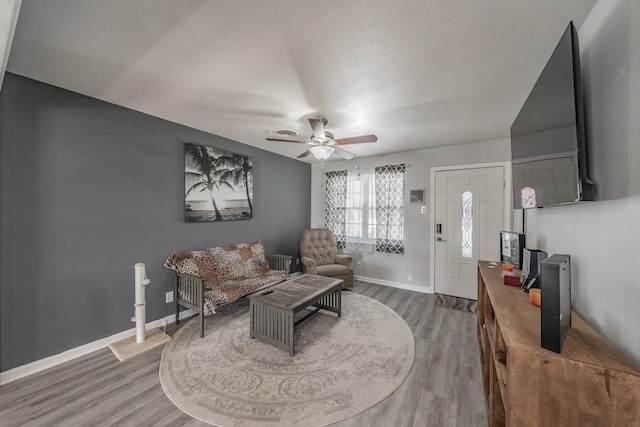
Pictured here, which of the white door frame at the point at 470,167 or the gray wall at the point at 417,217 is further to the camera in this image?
the gray wall at the point at 417,217

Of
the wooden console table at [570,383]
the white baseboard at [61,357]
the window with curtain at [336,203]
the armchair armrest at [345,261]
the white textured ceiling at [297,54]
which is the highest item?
the white textured ceiling at [297,54]

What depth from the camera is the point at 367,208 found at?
15.5ft

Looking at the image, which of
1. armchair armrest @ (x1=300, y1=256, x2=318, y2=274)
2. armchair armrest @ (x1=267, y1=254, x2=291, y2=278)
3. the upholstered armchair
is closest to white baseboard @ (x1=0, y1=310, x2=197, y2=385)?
armchair armrest @ (x1=267, y1=254, x2=291, y2=278)

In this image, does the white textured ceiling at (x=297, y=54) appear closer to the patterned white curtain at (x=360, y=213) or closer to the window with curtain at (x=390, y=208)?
the window with curtain at (x=390, y=208)

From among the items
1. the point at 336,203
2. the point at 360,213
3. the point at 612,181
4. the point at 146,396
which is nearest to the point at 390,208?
the point at 360,213

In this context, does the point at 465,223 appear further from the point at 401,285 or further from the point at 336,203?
the point at 336,203

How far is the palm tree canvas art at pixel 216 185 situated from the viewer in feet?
10.6

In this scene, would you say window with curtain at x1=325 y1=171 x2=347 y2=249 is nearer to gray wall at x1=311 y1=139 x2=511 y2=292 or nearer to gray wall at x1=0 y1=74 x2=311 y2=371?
gray wall at x1=311 y1=139 x2=511 y2=292

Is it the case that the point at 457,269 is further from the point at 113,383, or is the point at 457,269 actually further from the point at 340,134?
the point at 113,383

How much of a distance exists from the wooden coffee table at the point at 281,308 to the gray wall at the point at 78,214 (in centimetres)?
129

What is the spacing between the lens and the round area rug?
1.68 metres

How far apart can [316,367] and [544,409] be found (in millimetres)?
1647

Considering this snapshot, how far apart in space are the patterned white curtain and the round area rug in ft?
6.21

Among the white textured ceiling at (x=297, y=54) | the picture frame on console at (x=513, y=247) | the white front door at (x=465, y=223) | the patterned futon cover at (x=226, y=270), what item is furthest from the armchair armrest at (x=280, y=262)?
the picture frame on console at (x=513, y=247)
